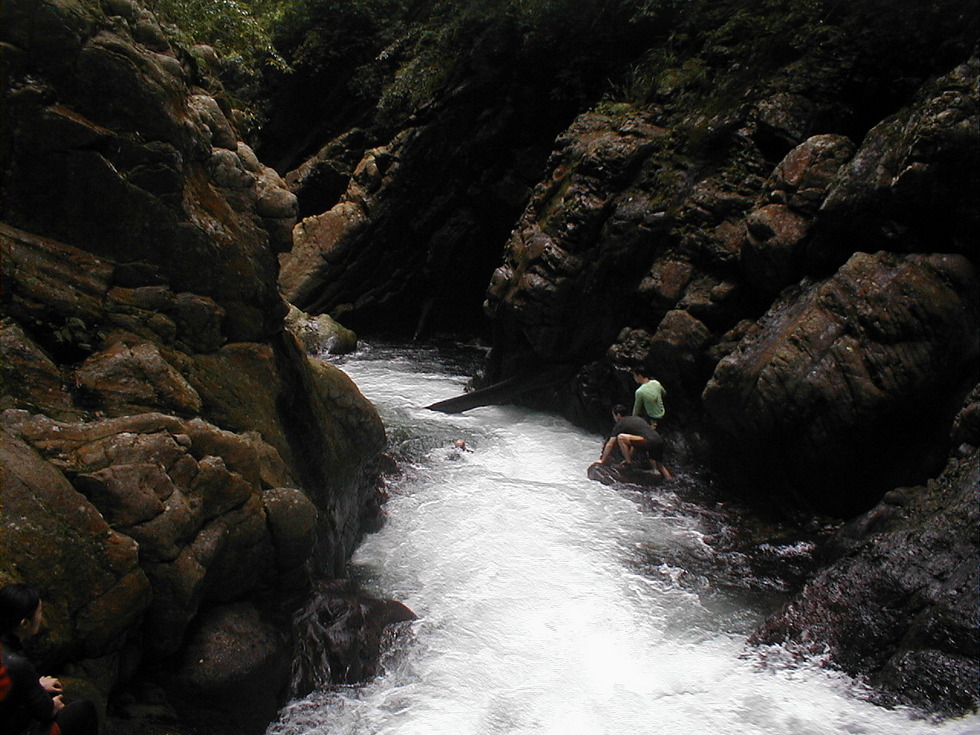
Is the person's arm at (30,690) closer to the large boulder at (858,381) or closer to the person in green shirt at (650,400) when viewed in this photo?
the large boulder at (858,381)

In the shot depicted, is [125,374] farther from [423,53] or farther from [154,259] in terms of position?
[423,53]

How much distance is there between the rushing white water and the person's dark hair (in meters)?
2.20

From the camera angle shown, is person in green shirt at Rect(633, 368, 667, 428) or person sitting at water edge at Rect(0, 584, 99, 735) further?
person in green shirt at Rect(633, 368, 667, 428)

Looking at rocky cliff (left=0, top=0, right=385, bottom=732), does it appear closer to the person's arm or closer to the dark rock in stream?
the dark rock in stream

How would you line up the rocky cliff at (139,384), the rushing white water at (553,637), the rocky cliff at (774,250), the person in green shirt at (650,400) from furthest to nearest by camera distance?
1. the person in green shirt at (650,400)
2. the rocky cliff at (774,250)
3. the rushing white water at (553,637)
4. the rocky cliff at (139,384)

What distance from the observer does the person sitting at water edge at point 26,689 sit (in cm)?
298

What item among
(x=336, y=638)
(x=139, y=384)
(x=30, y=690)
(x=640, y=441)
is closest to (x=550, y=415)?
(x=640, y=441)

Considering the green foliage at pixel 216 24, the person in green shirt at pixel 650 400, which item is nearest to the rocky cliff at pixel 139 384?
the green foliage at pixel 216 24

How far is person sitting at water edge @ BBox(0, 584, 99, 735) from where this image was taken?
2.98m

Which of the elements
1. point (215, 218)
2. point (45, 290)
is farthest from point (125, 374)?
point (215, 218)

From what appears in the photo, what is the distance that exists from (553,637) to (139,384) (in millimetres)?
4068

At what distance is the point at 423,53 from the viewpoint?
1878 cm

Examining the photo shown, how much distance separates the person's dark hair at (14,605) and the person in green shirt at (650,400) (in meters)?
8.00

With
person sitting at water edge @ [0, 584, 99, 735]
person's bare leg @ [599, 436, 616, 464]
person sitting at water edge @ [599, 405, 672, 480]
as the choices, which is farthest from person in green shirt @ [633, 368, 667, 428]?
person sitting at water edge @ [0, 584, 99, 735]
